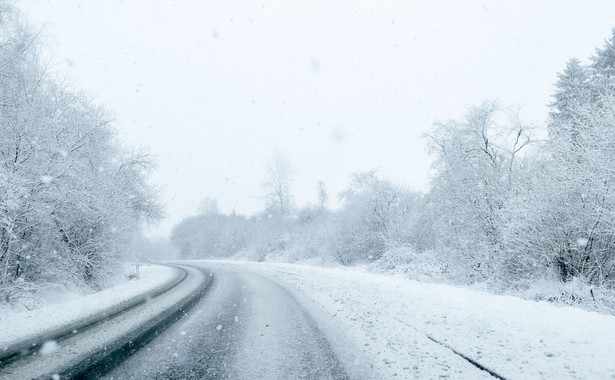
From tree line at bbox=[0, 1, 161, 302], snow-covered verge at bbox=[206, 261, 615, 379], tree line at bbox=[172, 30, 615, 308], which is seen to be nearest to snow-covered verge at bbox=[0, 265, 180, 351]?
tree line at bbox=[0, 1, 161, 302]

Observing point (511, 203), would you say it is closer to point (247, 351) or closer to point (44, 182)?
point (247, 351)

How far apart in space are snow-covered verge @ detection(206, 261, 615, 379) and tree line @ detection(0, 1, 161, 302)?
756 centimetres

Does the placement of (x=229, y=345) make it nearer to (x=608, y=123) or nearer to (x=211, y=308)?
(x=211, y=308)

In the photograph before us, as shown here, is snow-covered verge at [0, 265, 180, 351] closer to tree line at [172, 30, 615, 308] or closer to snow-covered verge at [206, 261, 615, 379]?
snow-covered verge at [206, 261, 615, 379]

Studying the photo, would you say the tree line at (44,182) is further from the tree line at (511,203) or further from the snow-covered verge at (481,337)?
the tree line at (511,203)

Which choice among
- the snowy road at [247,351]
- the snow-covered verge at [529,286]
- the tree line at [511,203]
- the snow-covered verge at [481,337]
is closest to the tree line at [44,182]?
the snowy road at [247,351]

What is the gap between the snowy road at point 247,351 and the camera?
15.7 feet

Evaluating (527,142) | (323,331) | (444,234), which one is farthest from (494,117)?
(323,331)

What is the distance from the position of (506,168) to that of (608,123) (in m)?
5.82

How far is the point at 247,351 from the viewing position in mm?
5754

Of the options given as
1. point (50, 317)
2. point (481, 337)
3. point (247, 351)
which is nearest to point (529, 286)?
point (481, 337)

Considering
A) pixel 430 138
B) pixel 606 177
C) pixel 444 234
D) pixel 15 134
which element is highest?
pixel 430 138

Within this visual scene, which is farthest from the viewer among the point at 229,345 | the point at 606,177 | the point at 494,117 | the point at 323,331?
the point at 494,117

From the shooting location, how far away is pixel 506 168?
14.7 meters
